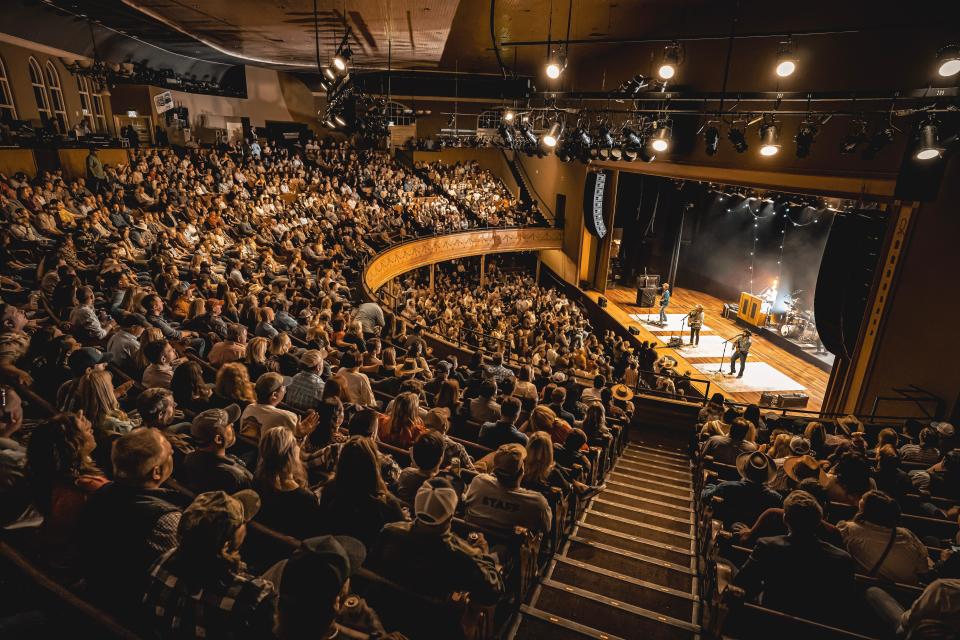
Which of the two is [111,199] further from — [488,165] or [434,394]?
[488,165]

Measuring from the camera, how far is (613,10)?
1006 centimetres

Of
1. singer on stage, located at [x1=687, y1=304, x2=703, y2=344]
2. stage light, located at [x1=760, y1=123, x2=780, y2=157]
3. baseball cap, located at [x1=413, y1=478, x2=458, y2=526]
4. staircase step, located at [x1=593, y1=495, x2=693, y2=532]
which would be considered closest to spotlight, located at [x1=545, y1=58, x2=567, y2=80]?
stage light, located at [x1=760, y1=123, x2=780, y2=157]

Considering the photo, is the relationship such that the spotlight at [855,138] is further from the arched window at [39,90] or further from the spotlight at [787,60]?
the arched window at [39,90]

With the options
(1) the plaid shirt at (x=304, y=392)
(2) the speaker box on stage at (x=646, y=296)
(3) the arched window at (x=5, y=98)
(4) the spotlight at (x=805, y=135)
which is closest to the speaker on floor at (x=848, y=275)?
(4) the spotlight at (x=805, y=135)

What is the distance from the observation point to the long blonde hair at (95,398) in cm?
308

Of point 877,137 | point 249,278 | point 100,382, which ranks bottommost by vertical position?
point 249,278

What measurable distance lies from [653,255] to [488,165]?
10596mm

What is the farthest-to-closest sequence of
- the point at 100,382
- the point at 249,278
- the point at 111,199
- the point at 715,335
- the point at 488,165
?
1. the point at 488,165
2. the point at 715,335
3. the point at 111,199
4. the point at 249,278
5. the point at 100,382

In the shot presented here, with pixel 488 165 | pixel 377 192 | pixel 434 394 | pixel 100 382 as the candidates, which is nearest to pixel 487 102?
pixel 488 165

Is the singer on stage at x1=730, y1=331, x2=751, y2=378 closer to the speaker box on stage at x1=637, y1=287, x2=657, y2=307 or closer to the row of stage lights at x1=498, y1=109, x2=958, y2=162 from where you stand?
the row of stage lights at x1=498, y1=109, x2=958, y2=162

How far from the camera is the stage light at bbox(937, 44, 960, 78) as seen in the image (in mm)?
5219

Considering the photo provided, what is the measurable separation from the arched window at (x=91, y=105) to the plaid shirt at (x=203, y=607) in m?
19.6

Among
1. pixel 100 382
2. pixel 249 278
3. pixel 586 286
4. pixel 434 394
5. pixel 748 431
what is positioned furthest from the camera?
pixel 586 286

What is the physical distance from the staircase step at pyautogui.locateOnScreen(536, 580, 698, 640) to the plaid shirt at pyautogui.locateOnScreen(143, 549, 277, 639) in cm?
Answer: 199
